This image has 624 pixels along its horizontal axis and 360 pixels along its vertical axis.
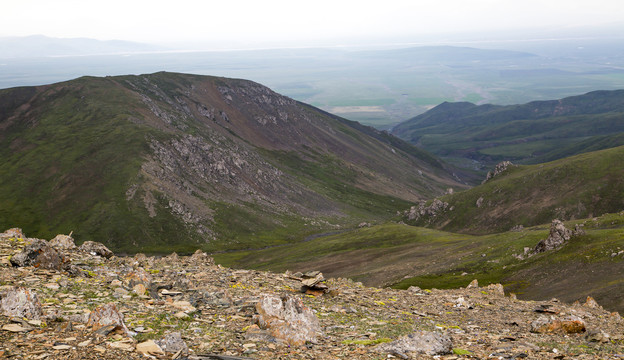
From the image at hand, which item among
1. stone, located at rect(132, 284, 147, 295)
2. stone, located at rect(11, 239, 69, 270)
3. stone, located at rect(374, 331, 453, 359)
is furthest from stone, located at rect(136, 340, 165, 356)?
stone, located at rect(11, 239, 69, 270)

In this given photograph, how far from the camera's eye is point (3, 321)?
16812 mm

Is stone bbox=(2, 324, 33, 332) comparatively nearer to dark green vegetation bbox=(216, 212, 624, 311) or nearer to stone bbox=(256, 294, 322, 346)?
stone bbox=(256, 294, 322, 346)

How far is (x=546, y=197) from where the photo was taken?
172m

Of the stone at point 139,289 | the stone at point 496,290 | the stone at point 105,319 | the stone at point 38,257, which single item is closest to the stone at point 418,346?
the stone at point 105,319

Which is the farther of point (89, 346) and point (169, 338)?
Result: point (169, 338)

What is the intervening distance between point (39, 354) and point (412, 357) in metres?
14.4

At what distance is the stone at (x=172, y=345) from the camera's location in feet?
52.3

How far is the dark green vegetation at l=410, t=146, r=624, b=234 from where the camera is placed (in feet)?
520

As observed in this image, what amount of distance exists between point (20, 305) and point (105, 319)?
3.85 metres

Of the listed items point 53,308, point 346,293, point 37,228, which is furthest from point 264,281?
point 37,228

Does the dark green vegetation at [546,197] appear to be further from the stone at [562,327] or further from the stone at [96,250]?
the stone at [96,250]

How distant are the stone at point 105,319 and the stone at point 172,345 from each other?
77.1 inches

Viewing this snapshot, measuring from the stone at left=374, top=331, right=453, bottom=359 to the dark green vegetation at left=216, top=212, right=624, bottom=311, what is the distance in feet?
127

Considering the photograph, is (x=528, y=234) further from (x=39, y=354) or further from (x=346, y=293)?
(x=39, y=354)
